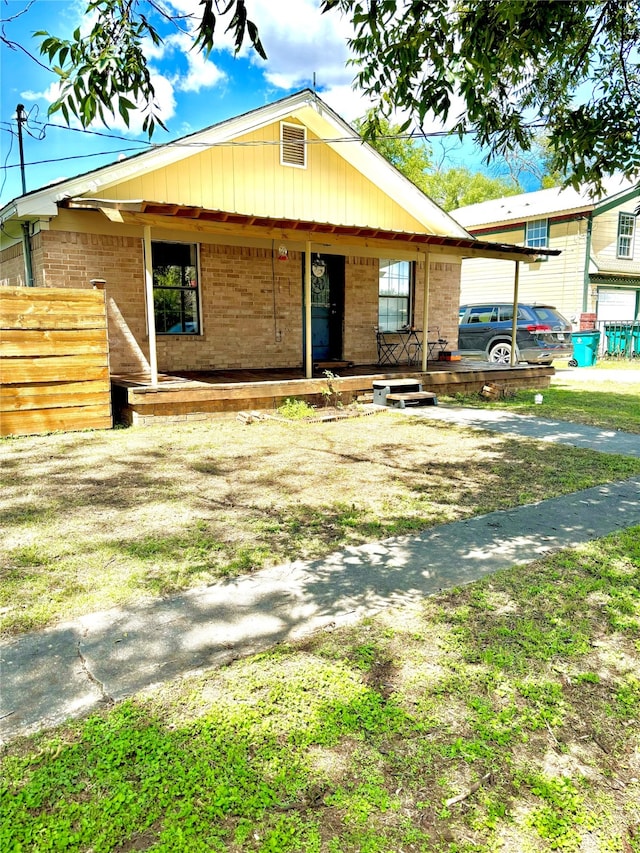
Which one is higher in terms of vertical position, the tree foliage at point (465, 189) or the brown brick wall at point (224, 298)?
the tree foliage at point (465, 189)

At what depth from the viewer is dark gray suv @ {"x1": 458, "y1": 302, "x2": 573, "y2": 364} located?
16250 mm

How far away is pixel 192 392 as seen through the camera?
29.0ft

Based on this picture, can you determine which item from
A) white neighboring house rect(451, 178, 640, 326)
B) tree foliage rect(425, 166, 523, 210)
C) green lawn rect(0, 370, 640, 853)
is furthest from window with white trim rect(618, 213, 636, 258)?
green lawn rect(0, 370, 640, 853)

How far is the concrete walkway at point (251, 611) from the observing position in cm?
258

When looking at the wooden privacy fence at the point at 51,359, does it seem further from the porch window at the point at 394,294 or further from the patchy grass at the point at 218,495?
the porch window at the point at 394,294

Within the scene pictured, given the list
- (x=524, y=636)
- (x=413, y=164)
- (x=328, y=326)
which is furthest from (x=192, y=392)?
(x=413, y=164)

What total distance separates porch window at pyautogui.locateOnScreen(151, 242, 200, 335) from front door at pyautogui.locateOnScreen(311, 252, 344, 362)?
2.77m

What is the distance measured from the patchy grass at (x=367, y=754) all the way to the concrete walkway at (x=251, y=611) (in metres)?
0.16

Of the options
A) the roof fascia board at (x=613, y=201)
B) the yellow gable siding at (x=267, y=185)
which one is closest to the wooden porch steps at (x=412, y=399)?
the yellow gable siding at (x=267, y=185)

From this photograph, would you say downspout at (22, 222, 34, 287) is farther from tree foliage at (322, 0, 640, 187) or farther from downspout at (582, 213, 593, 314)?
downspout at (582, 213, 593, 314)

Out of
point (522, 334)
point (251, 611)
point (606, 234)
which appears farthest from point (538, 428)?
point (606, 234)

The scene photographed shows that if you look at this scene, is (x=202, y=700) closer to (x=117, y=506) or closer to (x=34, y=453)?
(x=117, y=506)

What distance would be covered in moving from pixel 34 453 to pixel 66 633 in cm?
448

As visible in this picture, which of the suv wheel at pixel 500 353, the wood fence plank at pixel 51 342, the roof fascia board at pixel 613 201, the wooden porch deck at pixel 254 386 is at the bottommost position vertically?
the wooden porch deck at pixel 254 386
